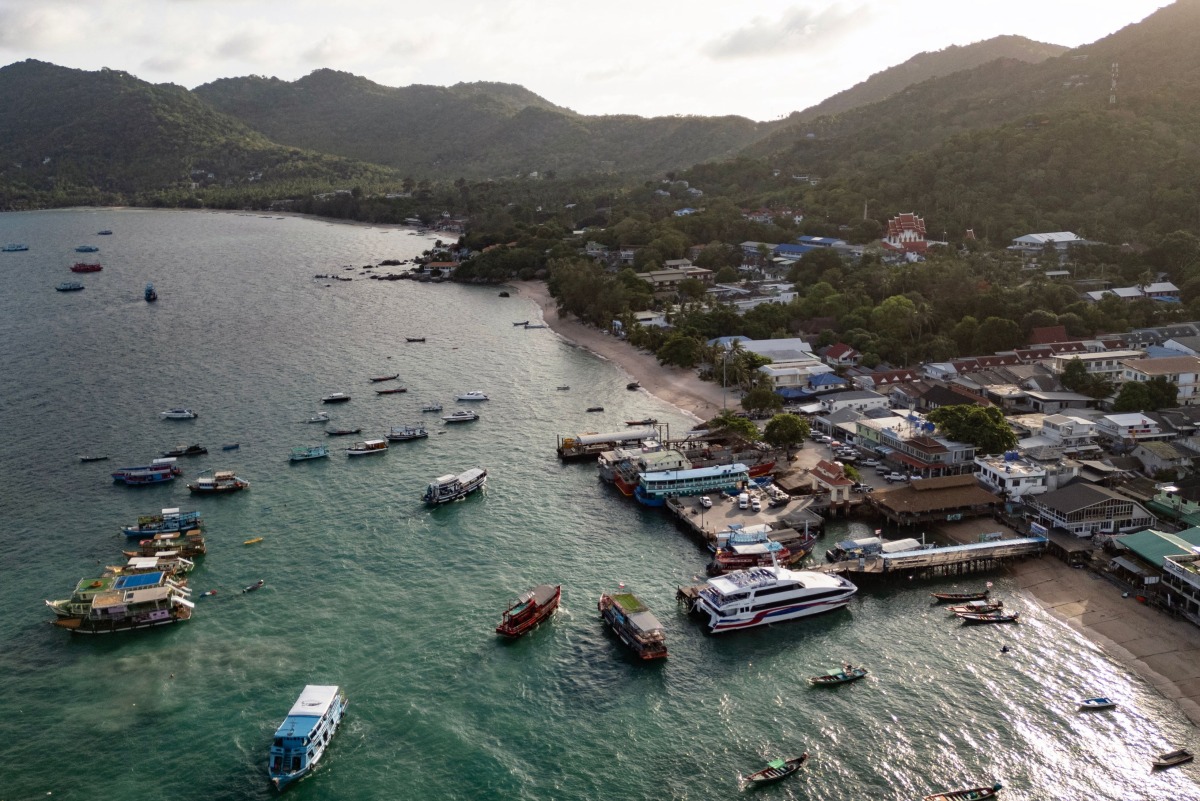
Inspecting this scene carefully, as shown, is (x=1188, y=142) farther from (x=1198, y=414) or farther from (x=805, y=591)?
(x=805, y=591)

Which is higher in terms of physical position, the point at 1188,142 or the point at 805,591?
the point at 1188,142

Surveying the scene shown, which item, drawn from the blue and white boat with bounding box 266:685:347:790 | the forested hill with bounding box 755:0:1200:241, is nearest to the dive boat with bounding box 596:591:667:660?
the blue and white boat with bounding box 266:685:347:790

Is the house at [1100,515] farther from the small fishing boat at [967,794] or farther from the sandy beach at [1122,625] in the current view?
the small fishing boat at [967,794]

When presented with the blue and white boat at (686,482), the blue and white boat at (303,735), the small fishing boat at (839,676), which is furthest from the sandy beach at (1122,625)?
the blue and white boat at (303,735)

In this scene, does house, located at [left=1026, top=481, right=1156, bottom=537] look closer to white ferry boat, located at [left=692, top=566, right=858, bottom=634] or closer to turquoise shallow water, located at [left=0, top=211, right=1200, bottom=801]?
turquoise shallow water, located at [left=0, top=211, right=1200, bottom=801]

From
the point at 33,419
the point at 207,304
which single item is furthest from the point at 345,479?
the point at 207,304
